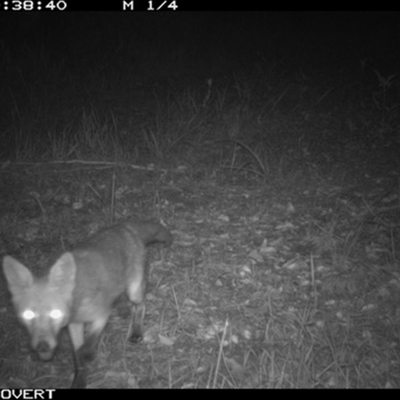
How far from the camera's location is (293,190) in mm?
6152

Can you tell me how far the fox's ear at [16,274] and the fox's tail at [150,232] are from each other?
1261mm

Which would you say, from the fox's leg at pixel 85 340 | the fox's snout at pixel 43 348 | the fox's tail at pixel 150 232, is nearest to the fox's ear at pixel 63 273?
the fox's snout at pixel 43 348

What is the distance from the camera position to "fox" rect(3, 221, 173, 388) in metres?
3.11

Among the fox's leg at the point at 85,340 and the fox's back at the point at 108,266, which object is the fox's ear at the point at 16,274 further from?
the fox's leg at the point at 85,340

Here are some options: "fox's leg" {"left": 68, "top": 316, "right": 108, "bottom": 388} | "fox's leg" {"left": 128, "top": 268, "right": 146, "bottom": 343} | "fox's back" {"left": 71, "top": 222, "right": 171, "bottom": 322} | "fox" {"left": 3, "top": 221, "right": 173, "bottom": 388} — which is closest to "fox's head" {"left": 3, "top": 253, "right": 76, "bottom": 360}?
"fox" {"left": 3, "top": 221, "right": 173, "bottom": 388}

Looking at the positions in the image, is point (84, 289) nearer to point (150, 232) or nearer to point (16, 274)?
point (16, 274)

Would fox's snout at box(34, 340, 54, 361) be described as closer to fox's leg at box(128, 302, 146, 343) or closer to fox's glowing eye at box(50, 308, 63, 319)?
fox's glowing eye at box(50, 308, 63, 319)

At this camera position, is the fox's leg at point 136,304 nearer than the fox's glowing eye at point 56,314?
No

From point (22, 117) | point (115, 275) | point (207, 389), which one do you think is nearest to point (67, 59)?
point (22, 117)

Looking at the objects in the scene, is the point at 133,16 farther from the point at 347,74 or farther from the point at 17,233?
the point at 17,233

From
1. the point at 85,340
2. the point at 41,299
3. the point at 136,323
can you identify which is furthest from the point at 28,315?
the point at 136,323

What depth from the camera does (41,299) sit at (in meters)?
3.12

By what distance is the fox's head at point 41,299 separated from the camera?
308 centimetres

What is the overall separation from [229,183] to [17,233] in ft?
9.15
